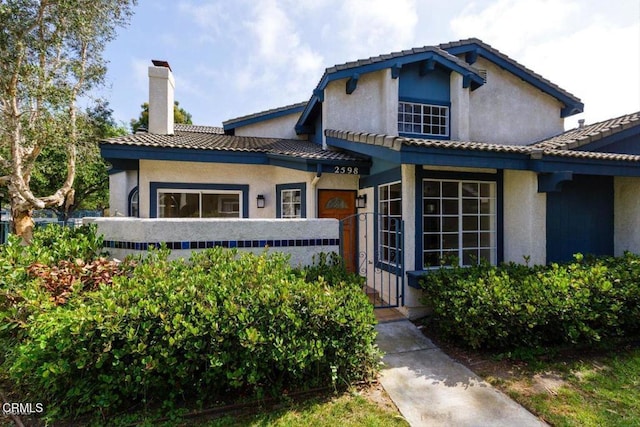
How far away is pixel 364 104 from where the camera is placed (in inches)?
381

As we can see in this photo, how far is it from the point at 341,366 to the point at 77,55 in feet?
57.3

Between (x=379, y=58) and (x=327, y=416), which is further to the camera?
(x=379, y=58)

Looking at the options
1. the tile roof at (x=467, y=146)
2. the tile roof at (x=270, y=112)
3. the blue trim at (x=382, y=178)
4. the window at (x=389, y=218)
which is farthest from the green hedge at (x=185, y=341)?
the tile roof at (x=270, y=112)

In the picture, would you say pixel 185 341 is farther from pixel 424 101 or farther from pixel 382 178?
pixel 424 101

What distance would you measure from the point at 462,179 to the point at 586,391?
187 inches

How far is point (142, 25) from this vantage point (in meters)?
13.2

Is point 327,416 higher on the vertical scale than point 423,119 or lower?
lower

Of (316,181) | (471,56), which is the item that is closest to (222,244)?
(316,181)

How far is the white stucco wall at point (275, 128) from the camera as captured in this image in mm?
12734

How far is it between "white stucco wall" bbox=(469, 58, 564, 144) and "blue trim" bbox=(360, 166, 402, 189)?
14.6 feet

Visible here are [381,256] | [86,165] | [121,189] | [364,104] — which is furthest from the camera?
[86,165]

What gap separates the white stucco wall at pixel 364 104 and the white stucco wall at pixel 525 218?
373cm

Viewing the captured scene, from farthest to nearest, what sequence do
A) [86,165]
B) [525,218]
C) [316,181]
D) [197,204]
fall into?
[86,165] → [197,204] → [316,181] → [525,218]

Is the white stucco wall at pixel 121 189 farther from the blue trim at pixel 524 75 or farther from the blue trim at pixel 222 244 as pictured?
the blue trim at pixel 524 75
